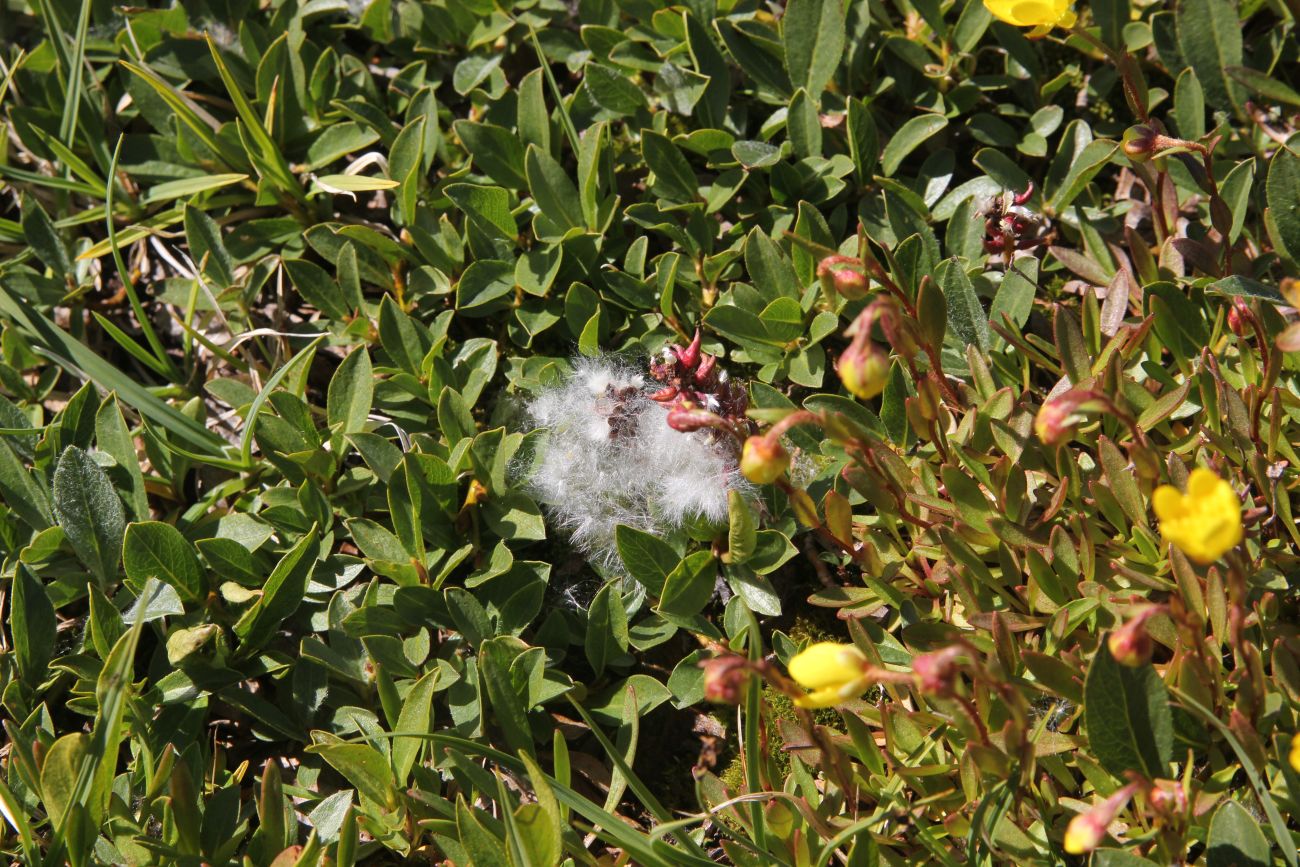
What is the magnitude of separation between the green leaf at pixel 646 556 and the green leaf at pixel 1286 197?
1.51 metres

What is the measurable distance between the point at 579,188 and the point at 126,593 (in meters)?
1.49

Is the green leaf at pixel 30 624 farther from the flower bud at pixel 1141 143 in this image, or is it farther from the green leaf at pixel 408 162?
the flower bud at pixel 1141 143

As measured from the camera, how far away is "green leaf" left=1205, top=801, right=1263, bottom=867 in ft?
6.07

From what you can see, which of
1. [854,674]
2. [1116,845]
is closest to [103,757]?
[854,674]

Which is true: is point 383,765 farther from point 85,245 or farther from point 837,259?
point 85,245

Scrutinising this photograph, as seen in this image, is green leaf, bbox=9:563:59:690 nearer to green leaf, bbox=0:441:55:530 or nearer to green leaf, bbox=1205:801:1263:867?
green leaf, bbox=0:441:55:530

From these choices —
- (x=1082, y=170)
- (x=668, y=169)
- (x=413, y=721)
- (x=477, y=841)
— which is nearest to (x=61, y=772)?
(x=413, y=721)

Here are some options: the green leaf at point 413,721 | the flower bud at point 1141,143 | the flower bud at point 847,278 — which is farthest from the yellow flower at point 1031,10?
the green leaf at point 413,721

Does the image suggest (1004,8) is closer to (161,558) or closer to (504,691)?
(504,691)

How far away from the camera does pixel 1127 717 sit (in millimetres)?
1928

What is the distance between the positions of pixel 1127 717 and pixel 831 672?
64 cm

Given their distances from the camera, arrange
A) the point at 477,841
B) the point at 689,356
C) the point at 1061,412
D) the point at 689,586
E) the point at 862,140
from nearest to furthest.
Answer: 1. the point at 1061,412
2. the point at 477,841
3. the point at 689,586
4. the point at 689,356
5. the point at 862,140

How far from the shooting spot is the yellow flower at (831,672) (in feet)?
5.39

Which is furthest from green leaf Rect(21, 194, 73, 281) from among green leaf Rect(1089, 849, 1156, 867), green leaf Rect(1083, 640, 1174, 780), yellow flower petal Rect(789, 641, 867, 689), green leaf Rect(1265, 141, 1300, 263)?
green leaf Rect(1265, 141, 1300, 263)
